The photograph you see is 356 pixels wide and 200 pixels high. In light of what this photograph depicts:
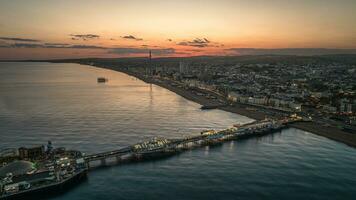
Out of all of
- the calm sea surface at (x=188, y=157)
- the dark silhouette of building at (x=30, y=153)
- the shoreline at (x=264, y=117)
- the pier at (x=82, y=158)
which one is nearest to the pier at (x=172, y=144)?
the pier at (x=82, y=158)

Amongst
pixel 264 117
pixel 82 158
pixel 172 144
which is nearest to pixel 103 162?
pixel 82 158

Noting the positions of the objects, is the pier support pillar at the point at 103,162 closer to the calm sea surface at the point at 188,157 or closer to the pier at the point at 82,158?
the pier at the point at 82,158

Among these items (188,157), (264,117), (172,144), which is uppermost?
(172,144)

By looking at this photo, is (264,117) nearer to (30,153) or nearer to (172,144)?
(172,144)

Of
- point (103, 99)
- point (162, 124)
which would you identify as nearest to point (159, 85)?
point (103, 99)

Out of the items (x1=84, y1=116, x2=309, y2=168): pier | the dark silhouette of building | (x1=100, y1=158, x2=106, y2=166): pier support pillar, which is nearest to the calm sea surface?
(x1=84, y1=116, x2=309, y2=168): pier

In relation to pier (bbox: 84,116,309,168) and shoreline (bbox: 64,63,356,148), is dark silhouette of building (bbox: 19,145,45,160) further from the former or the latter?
shoreline (bbox: 64,63,356,148)

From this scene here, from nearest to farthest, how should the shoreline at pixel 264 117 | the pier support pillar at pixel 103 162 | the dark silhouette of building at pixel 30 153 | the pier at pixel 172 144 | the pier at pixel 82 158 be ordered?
1. the pier at pixel 82 158
2. the dark silhouette of building at pixel 30 153
3. the pier support pillar at pixel 103 162
4. the pier at pixel 172 144
5. the shoreline at pixel 264 117

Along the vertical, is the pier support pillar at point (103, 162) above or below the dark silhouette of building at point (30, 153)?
below
